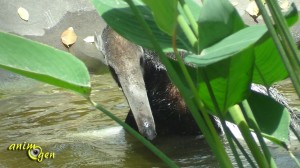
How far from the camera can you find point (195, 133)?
3.66m

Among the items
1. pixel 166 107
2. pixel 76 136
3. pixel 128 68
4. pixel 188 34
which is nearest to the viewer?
pixel 188 34

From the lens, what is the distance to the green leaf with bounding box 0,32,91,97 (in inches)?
31.3

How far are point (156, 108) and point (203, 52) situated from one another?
3.00 meters

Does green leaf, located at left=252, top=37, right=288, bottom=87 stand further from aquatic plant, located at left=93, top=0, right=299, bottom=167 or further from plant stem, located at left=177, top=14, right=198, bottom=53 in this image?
plant stem, located at left=177, top=14, right=198, bottom=53

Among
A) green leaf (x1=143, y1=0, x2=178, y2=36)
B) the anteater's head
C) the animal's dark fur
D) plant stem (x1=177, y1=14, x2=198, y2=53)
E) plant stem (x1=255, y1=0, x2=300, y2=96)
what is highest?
green leaf (x1=143, y1=0, x2=178, y2=36)

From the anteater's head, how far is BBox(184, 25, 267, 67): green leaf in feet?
7.61

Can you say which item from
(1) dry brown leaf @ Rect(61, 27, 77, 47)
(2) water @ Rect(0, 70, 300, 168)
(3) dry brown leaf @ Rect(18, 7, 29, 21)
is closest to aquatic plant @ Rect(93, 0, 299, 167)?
(2) water @ Rect(0, 70, 300, 168)

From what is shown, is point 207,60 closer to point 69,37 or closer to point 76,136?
point 76,136

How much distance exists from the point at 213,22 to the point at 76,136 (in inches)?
112

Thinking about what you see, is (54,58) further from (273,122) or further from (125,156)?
(125,156)

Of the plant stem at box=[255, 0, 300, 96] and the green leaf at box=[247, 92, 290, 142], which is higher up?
the plant stem at box=[255, 0, 300, 96]

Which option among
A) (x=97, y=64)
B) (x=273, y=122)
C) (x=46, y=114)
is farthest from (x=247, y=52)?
(x=97, y=64)

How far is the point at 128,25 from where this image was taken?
36.0 inches

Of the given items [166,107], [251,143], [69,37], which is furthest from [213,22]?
[69,37]
